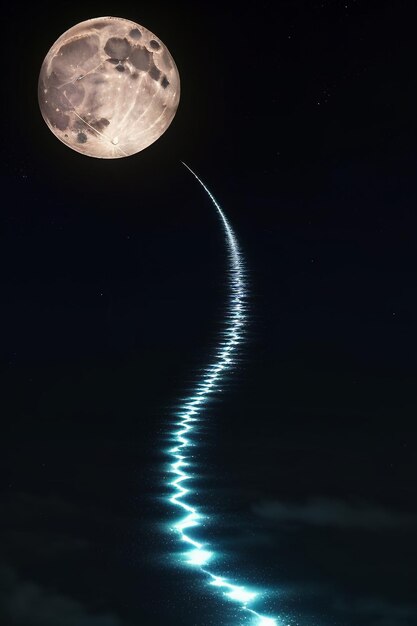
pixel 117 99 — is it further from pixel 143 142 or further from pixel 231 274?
pixel 231 274

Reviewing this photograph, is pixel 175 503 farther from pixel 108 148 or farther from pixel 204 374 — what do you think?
pixel 108 148

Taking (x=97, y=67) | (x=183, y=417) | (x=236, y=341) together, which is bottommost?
(x=183, y=417)

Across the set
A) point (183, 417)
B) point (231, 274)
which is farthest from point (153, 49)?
point (183, 417)

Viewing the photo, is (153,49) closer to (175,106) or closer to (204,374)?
(175,106)

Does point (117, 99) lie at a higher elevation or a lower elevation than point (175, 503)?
higher

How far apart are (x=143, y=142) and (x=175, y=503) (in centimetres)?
303

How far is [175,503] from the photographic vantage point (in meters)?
10.9

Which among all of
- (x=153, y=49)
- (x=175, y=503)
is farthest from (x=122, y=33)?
(x=175, y=503)

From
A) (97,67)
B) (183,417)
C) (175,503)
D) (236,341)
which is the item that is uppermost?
(97,67)

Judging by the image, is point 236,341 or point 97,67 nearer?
point 97,67

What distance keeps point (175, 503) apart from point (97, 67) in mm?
3603

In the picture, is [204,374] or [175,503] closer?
[175,503]

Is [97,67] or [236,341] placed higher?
[97,67]

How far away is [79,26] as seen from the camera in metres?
10.9
